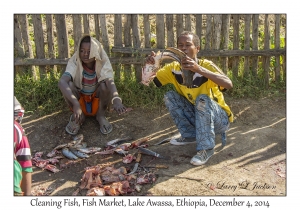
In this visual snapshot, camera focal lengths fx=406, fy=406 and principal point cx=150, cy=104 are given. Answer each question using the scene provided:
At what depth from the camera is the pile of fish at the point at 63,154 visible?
15.1 feet

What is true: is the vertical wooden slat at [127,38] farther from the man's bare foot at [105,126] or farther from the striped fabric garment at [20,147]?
the striped fabric garment at [20,147]

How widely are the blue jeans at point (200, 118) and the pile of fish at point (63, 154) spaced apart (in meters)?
1.07

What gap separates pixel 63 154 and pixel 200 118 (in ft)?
5.52

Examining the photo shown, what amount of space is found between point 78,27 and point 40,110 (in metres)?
1.36

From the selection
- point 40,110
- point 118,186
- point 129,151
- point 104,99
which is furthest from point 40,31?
point 118,186

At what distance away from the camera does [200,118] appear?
444 cm

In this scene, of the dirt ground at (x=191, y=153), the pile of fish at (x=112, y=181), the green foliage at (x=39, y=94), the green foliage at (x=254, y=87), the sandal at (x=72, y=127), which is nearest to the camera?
the pile of fish at (x=112, y=181)

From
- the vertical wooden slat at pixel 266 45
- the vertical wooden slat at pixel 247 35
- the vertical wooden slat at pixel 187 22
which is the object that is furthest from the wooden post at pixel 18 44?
the vertical wooden slat at pixel 266 45

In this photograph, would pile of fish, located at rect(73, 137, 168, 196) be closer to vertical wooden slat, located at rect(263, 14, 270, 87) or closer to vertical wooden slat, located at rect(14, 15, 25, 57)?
vertical wooden slat, located at rect(14, 15, 25, 57)

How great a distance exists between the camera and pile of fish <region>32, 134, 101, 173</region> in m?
4.60

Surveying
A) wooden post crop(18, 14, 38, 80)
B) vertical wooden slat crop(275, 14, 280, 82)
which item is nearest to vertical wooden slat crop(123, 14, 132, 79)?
wooden post crop(18, 14, 38, 80)

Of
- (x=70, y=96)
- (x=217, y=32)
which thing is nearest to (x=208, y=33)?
→ (x=217, y=32)

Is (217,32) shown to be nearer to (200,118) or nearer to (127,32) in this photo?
(127,32)

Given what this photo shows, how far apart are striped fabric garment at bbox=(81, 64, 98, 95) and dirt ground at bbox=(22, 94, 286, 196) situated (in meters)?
0.45
